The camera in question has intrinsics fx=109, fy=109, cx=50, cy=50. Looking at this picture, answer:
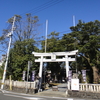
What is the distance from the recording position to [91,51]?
17141 mm

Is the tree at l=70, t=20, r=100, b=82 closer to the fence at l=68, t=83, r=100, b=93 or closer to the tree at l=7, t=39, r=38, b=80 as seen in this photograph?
the fence at l=68, t=83, r=100, b=93

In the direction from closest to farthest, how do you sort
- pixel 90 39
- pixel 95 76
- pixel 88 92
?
pixel 88 92, pixel 90 39, pixel 95 76

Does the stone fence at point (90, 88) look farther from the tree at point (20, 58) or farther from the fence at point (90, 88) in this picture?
the tree at point (20, 58)

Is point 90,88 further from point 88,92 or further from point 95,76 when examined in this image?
point 95,76

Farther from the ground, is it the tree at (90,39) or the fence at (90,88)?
the tree at (90,39)

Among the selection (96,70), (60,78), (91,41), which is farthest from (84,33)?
(60,78)

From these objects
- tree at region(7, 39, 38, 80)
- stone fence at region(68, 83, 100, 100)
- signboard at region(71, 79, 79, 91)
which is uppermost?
tree at region(7, 39, 38, 80)

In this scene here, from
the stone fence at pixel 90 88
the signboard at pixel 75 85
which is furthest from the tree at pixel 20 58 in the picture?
the stone fence at pixel 90 88

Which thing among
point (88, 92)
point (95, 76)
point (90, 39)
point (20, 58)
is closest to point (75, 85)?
point (88, 92)

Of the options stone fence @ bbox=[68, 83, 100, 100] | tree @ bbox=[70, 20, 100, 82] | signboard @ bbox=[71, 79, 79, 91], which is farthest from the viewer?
tree @ bbox=[70, 20, 100, 82]

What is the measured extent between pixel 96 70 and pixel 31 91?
37.8 ft

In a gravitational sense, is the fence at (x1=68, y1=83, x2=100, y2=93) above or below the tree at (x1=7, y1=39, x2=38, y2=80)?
below

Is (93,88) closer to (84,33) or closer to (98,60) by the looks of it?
(98,60)

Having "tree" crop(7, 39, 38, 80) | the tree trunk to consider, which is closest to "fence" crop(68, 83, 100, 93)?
the tree trunk
